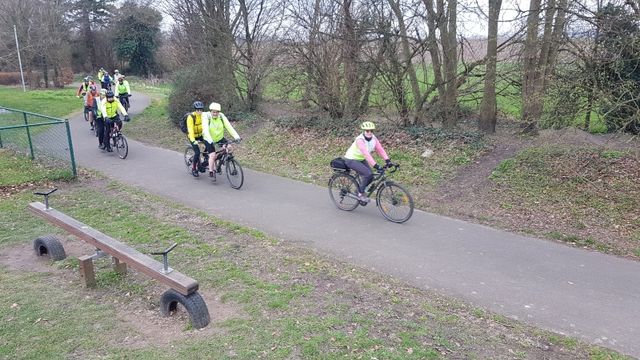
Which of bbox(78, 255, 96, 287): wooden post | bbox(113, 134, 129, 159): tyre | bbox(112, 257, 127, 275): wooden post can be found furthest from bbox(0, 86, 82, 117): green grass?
bbox(78, 255, 96, 287): wooden post

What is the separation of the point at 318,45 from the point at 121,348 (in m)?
10.8

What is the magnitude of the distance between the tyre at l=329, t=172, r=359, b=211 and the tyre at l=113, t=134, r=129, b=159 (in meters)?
6.96

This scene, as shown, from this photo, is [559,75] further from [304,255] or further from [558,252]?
[304,255]

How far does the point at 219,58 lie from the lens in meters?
18.4

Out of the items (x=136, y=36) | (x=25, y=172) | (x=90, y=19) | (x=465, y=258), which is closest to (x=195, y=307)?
(x=465, y=258)

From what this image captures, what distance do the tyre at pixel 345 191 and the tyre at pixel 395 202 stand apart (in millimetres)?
554

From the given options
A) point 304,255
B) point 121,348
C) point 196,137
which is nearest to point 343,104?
point 196,137

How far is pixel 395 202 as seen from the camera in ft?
25.9

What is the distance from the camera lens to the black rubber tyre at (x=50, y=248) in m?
6.51

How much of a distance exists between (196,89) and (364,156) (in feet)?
37.3

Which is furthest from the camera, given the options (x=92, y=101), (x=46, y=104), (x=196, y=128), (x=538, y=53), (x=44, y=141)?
(x=46, y=104)

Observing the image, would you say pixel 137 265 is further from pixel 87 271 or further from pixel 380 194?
pixel 380 194

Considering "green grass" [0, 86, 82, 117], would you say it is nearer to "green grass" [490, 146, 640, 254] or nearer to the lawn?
the lawn

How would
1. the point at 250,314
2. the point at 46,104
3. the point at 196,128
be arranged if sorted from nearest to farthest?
the point at 250,314
the point at 196,128
the point at 46,104
